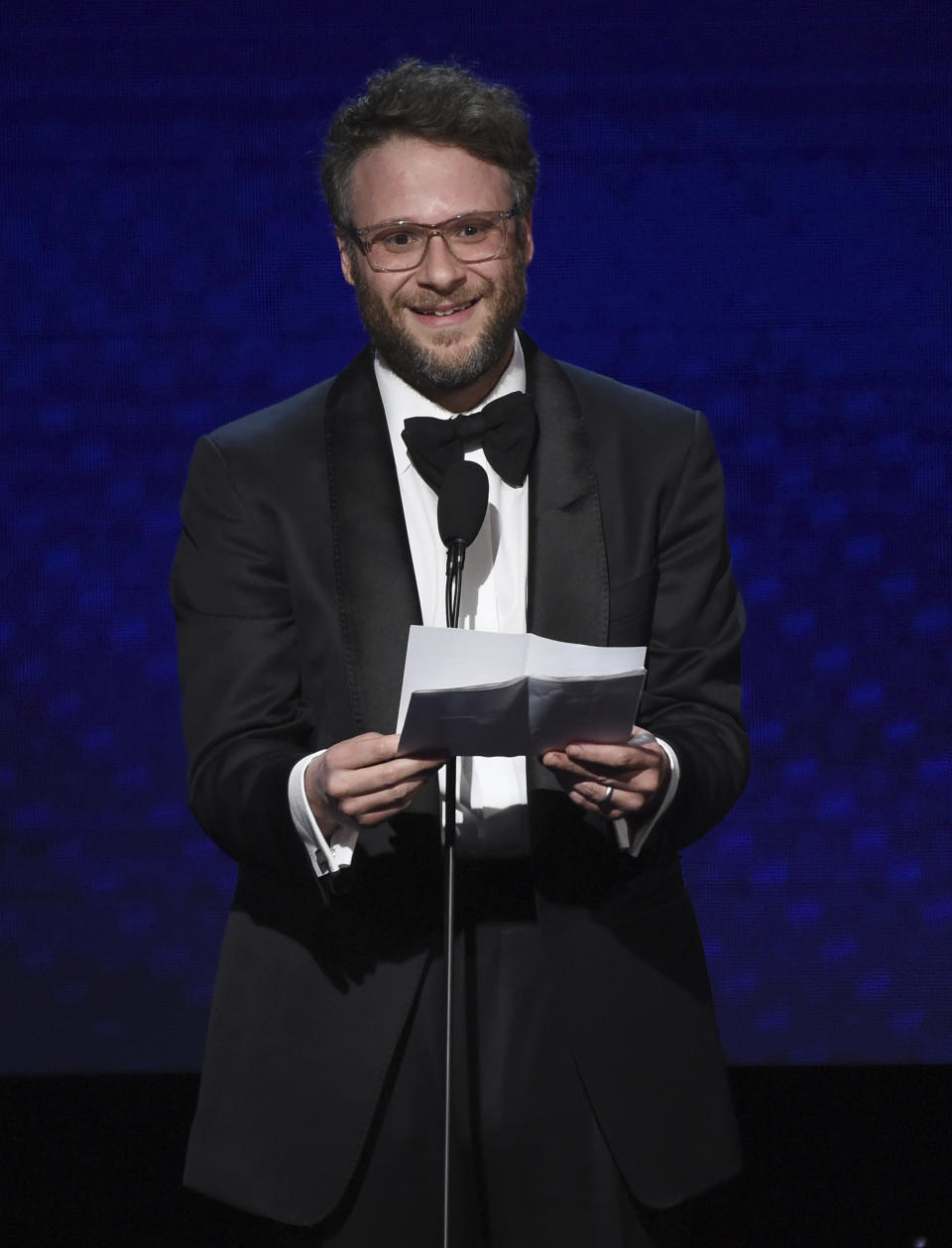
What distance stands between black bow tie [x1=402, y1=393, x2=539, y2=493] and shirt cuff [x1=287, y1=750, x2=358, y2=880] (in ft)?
1.23

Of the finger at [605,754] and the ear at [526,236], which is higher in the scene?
the ear at [526,236]

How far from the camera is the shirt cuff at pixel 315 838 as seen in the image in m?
1.53

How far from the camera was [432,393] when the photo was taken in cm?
181

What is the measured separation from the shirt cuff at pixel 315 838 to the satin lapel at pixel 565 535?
303mm

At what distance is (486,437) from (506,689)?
0.50m

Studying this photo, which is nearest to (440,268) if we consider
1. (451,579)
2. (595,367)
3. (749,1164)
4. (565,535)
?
(565,535)

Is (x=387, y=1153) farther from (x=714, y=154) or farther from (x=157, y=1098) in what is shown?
(x=714, y=154)

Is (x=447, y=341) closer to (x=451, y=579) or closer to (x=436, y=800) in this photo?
(x=451, y=579)

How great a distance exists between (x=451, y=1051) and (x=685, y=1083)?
36 centimetres

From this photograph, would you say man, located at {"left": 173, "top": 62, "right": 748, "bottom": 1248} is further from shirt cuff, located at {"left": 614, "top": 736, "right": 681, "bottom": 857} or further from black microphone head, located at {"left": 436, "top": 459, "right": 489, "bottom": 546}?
black microphone head, located at {"left": 436, "top": 459, "right": 489, "bottom": 546}

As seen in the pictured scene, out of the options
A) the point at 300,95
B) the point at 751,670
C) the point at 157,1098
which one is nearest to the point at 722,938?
the point at 751,670

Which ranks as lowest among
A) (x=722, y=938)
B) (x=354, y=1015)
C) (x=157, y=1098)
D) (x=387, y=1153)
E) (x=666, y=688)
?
(x=157, y=1098)

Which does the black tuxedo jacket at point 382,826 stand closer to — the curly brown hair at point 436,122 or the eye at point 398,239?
the eye at point 398,239

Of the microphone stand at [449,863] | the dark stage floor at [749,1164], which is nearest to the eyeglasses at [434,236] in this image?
the microphone stand at [449,863]
